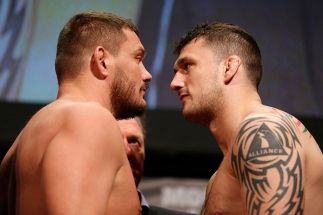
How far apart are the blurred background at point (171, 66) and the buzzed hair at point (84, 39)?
4.61 ft

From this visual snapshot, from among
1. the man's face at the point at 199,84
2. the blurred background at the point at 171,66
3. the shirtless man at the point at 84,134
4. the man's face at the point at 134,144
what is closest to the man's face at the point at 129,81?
the shirtless man at the point at 84,134

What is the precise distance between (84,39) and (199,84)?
27.2 inches

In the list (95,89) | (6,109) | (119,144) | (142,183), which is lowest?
(142,183)

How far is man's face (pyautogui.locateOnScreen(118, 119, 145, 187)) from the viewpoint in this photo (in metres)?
2.29

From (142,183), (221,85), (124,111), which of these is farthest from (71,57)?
(142,183)

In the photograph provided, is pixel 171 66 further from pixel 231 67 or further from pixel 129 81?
pixel 129 81

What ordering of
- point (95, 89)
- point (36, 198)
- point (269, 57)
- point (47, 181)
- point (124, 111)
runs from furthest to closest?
point (269, 57) < point (124, 111) < point (95, 89) < point (36, 198) < point (47, 181)

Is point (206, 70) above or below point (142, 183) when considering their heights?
above

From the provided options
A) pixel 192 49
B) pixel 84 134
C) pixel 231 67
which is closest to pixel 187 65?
pixel 192 49

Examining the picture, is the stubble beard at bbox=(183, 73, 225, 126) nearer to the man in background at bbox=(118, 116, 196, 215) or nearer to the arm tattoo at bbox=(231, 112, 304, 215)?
the arm tattoo at bbox=(231, 112, 304, 215)

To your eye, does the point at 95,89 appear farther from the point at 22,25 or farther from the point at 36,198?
the point at 22,25

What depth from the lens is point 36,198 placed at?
3.38ft

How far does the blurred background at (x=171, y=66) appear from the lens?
279 cm

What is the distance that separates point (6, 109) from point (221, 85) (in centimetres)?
202
